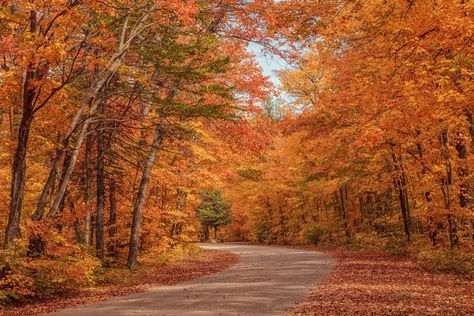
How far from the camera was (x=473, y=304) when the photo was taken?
8703mm

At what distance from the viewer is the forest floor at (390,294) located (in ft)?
26.8

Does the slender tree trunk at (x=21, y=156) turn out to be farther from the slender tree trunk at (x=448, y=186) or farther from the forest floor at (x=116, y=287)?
the slender tree trunk at (x=448, y=186)

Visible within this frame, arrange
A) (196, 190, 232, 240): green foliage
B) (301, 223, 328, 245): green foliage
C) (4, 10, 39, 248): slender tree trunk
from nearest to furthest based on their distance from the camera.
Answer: (4, 10, 39, 248): slender tree trunk, (301, 223, 328, 245): green foliage, (196, 190, 232, 240): green foliage

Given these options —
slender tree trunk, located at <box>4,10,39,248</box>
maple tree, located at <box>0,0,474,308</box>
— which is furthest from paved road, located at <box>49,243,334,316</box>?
slender tree trunk, located at <box>4,10,39,248</box>

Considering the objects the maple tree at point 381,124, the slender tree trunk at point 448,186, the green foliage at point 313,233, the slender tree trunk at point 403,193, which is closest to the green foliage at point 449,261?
the maple tree at point 381,124

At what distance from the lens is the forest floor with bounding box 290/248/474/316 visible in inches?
321

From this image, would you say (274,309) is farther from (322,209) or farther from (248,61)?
(322,209)

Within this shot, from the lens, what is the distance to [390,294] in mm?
9859

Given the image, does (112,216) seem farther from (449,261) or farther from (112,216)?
(449,261)

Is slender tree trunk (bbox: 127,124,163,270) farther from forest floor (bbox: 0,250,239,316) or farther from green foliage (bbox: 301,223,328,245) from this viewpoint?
green foliage (bbox: 301,223,328,245)

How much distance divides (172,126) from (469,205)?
34.9 ft

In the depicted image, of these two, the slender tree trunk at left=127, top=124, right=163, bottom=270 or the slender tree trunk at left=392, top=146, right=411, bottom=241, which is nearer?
the slender tree trunk at left=127, top=124, right=163, bottom=270

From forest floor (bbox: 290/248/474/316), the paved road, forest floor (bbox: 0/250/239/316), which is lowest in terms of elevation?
forest floor (bbox: 290/248/474/316)

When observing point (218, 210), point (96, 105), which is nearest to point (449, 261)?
point (96, 105)
